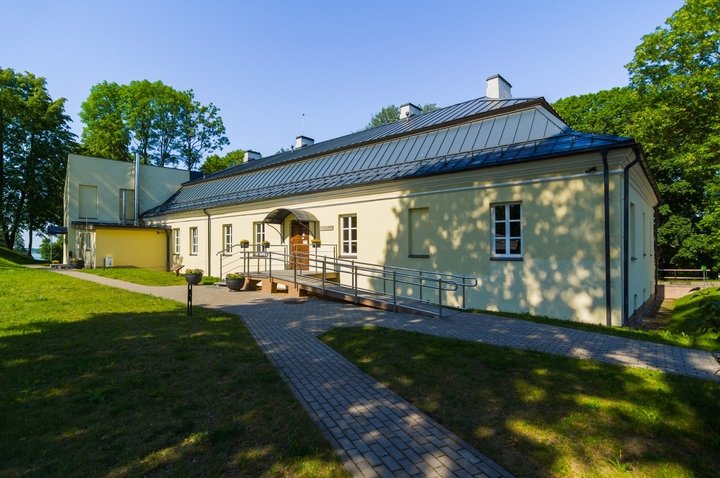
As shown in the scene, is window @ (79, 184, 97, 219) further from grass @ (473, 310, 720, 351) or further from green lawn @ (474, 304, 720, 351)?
grass @ (473, 310, 720, 351)

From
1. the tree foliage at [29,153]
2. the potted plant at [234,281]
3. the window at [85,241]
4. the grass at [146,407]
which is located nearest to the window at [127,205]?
the window at [85,241]

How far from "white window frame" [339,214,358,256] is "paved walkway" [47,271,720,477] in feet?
12.6

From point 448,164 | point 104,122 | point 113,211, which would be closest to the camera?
point 448,164

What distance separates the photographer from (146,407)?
13.7 ft

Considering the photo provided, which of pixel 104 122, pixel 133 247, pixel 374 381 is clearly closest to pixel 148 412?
pixel 374 381

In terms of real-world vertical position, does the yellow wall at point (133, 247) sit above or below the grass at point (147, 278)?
above

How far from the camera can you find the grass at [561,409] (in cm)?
323

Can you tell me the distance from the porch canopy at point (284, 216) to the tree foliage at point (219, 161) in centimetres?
2725

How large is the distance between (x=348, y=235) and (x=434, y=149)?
4.55 meters

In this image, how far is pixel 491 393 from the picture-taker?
178 inches

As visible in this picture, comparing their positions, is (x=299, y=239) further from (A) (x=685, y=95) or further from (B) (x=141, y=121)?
(B) (x=141, y=121)

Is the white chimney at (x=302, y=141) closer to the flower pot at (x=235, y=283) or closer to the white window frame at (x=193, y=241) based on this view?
the white window frame at (x=193, y=241)

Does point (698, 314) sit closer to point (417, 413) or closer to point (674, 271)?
point (417, 413)

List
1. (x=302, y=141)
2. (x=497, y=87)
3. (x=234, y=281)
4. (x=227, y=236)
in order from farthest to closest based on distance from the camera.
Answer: (x=302, y=141) < (x=227, y=236) < (x=497, y=87) < (x=234, y=281)
